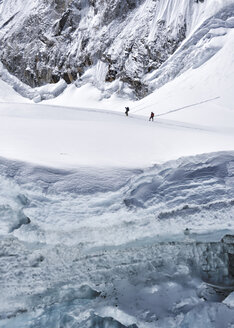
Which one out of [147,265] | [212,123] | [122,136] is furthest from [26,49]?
[147,265]

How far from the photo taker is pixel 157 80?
29672 mm

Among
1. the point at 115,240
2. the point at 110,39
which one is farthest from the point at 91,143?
the point at 110,39

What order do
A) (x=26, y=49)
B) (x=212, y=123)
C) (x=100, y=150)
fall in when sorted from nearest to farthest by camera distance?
(x=100, y=150) < (x=212, y=123) < (x=26, y=49)

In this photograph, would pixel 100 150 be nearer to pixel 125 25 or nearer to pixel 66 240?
pixel 66 240

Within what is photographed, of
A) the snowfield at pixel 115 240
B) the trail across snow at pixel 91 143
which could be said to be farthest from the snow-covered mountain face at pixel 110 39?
the snowfield at pixel 115 240

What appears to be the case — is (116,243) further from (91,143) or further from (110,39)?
(110,39)

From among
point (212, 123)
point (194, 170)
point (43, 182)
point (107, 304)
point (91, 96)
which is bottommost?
point (107, 304)

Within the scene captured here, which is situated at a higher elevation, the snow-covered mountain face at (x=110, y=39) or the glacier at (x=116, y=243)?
the snow-covered mountain face at (x=110, y=39)

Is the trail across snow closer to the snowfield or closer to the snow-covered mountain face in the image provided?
the snowfield

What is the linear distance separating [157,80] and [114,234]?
25714 millimetres

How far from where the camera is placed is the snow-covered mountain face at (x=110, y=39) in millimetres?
28016

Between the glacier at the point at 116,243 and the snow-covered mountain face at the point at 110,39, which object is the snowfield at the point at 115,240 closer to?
the glacier at the point at 116,243

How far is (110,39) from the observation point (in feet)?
130

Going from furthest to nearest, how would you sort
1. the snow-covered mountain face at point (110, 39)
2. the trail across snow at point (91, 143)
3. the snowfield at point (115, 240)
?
the snow-covered mountain face at point (110, 39)
the trail across snow at point (91, 143)
the snowfield at point (115, 240)
